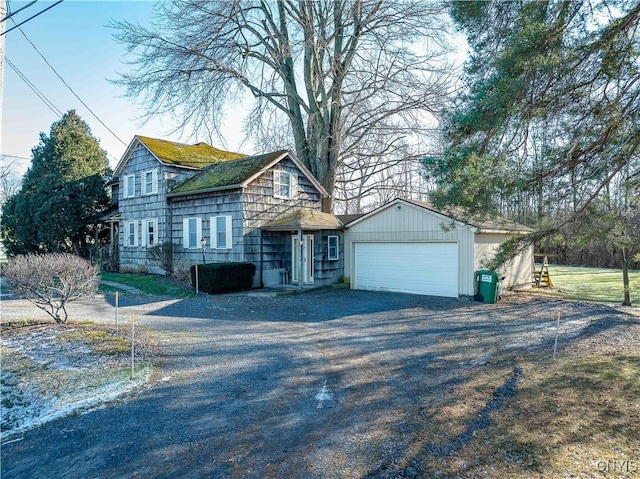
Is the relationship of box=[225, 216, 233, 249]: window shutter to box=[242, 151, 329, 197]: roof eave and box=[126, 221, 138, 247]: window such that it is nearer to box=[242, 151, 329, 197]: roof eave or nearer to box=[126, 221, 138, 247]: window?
box=[242, 151, 329, 197]: roof eave

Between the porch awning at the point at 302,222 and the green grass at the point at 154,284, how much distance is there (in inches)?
162

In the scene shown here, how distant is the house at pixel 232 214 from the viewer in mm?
16984

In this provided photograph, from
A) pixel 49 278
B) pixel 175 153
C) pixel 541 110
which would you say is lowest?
pixel 49 278

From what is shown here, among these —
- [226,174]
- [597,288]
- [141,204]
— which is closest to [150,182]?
[141,204]

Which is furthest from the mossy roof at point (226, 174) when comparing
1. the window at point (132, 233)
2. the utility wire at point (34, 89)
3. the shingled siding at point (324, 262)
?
the utility wire at point (34, 89)

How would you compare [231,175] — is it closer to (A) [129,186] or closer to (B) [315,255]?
(B) [315,255]

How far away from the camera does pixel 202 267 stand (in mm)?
15438

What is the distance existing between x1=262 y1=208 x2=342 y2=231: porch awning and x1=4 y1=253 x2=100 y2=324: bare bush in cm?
795

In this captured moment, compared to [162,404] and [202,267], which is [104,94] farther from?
[162,404]

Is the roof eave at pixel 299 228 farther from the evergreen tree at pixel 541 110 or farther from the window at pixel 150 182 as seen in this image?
the evergreen tree at pixel 541 110

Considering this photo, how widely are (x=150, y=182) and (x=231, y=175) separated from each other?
18.7ft

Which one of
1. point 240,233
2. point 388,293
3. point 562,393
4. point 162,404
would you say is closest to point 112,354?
point 162,404

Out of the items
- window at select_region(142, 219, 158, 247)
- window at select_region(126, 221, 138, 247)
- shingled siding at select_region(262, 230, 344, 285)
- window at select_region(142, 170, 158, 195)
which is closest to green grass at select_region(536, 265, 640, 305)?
shingled siding at select_region(262, 230, 344, 285)

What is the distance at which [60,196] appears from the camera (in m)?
22.3
